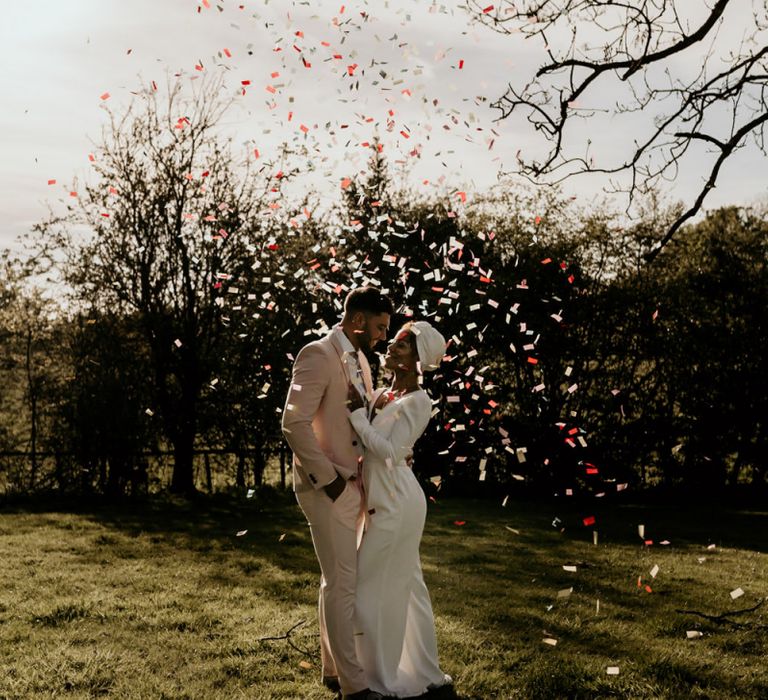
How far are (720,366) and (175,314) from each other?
11.7m

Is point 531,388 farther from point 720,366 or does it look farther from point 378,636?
point 378,636

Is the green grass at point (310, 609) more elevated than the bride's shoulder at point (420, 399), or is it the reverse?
the bride's shoulder at point (420, 399)

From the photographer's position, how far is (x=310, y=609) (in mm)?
7203

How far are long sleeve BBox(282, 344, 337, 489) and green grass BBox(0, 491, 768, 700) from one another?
1441 millimetres

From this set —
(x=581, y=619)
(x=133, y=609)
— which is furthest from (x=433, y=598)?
(x=133, y=609)

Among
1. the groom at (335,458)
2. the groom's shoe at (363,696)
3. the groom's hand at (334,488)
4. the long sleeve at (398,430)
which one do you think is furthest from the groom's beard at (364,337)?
the groom's shoe at (363,696)

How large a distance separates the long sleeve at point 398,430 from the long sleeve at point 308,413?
287 millimetres

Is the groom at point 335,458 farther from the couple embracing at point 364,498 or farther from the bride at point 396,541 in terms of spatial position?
the bride at point 396,541

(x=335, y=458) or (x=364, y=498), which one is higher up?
(x=335, y=458)

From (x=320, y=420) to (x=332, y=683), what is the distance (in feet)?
5.53

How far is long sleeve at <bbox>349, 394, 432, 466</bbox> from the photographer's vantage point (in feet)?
16.4

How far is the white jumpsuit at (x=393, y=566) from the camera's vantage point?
16.4 ft

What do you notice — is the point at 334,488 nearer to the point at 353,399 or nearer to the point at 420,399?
the point at 353,399

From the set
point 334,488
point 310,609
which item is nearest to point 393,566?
point 334,488
